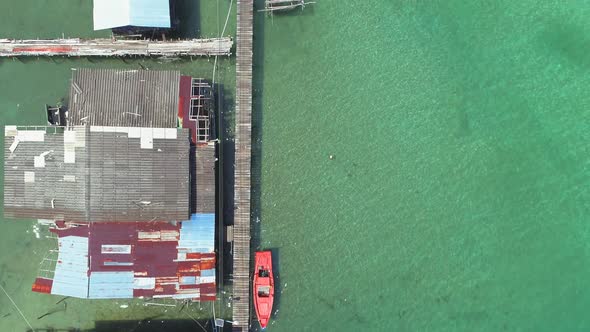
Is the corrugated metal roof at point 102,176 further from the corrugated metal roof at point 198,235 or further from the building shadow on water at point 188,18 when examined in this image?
the building shadow on water at point 188,18

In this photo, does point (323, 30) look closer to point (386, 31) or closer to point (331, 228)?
point (386, 31)

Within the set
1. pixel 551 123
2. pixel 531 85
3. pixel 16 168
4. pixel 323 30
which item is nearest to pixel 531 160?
pixel 551 123

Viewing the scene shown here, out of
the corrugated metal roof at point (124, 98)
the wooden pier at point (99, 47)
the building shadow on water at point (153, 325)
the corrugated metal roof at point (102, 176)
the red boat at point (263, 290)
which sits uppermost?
the wooden pier at point (99, 47)

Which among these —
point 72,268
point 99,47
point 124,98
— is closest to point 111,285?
point 72,268

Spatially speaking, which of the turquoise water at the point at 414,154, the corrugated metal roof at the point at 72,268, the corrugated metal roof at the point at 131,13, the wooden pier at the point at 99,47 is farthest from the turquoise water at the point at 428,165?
the corrugated metal roof at the point at 72,268

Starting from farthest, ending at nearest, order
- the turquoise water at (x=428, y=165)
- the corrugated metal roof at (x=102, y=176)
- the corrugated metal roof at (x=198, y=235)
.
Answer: the turquoise water at (x=428, y=165) < the corrugated metal roof at (x=198, y=235) < the corrugated metal roof at (x=102, y=176)

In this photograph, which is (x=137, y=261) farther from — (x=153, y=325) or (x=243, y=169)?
(x=243, y=169)
